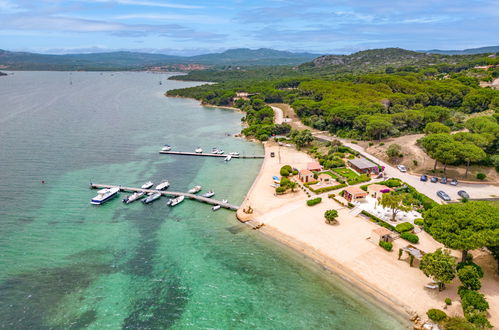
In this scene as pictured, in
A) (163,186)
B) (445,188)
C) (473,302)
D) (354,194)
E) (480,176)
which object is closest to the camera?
A: (473,302)

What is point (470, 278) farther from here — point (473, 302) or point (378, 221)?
point (378, 221)

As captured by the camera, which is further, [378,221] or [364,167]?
[364,167]

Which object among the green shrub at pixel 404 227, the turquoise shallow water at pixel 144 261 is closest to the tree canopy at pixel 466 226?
the green shrub at pixel 404 227

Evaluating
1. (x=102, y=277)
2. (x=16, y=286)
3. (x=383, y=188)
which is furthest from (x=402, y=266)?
(x=16, y=286)

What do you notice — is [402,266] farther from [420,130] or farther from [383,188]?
[420,130]

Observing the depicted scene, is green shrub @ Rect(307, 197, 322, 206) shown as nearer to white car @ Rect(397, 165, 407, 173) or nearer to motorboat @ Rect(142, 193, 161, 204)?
white car @ Rect(397, 165, 407, 173)

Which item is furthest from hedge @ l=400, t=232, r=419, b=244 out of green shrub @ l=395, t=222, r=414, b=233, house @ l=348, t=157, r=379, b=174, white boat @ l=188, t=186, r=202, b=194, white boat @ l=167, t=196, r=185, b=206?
white boat @ l=167, t=196, r=185, b=206

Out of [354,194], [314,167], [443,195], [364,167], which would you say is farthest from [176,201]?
[443,195]
